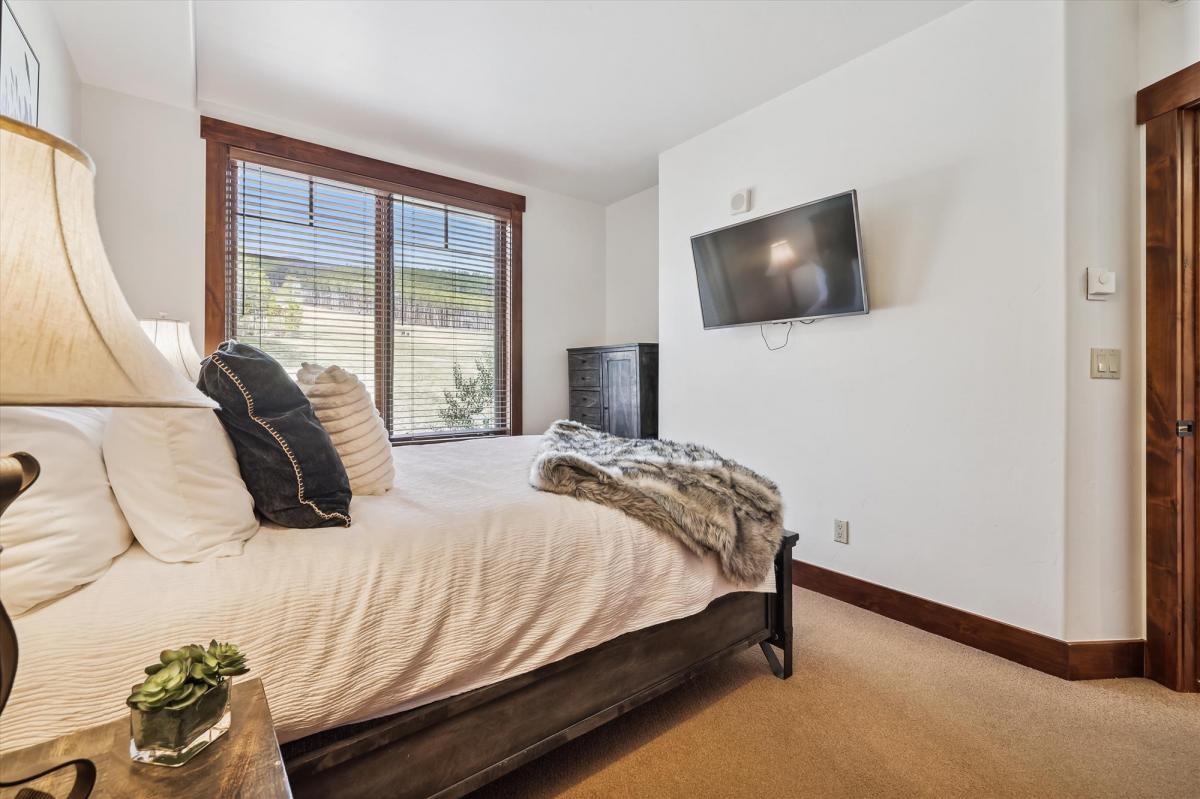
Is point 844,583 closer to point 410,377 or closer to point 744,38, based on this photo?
point 744,38

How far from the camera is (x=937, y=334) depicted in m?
2.39

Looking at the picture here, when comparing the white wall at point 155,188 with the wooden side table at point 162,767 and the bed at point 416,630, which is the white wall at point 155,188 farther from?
the wooden side table at point 162,767

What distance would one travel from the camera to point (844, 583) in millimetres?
2729

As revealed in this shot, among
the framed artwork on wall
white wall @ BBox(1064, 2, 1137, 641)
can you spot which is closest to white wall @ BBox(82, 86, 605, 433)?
the framed artwork on wall

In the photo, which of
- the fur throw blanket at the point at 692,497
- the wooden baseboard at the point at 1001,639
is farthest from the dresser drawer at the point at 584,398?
the fur throw blanket at the point at 692,497

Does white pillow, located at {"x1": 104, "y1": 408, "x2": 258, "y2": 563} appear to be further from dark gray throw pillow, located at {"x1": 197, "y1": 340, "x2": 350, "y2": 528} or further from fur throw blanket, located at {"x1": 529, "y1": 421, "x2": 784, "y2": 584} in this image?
fur throw blanket, located at {"x1": 529, "y1": 421, "x2": 784, "y2": 584}

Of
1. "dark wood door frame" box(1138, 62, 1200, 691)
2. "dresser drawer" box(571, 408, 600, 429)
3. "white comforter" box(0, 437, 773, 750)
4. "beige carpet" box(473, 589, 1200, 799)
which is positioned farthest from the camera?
"dresser drawer" box(571, 408, 600, 429)

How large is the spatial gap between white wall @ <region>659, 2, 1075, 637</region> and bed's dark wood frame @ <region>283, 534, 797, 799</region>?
101 centimetres

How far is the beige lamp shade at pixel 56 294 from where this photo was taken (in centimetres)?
44

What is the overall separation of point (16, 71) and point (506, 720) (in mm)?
2487

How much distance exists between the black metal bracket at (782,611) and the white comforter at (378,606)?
394 mm

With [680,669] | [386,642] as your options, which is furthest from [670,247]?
[386,642]

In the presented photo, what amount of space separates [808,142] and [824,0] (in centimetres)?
69

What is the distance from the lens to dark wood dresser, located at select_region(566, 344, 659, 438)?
153 inches
